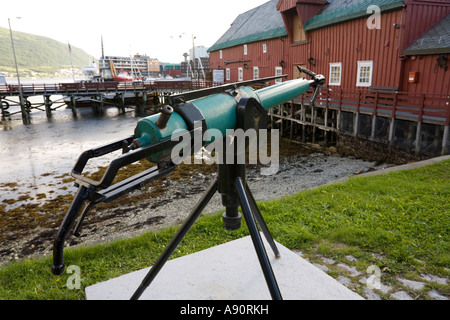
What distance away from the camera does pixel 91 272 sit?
428cm

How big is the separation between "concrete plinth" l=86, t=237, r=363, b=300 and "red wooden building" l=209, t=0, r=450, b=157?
37.1ft

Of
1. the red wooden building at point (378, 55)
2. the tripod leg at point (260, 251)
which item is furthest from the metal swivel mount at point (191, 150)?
the red wooden building at point (378, 55)

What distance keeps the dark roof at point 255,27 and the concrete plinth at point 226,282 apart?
23.9 meters

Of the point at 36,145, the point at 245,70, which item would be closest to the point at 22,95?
the point at 36,145

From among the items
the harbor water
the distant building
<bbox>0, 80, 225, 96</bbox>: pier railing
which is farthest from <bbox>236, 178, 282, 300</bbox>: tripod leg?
the distant building

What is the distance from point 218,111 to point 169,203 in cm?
865

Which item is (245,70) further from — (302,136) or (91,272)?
(91,272)

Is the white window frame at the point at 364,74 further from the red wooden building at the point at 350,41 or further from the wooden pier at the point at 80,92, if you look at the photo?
the wooden pier at the point at 80,92

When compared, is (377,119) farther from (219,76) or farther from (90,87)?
(90,87)

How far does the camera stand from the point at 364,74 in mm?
17750

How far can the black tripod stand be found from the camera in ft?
8.46

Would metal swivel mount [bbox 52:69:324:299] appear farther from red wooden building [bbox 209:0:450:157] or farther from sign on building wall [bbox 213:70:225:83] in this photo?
sign on building wall [bbox 213:70:225:83]

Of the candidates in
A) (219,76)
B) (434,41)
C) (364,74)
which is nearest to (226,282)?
(434,41)

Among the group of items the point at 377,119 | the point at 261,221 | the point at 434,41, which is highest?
the point at 434,41
